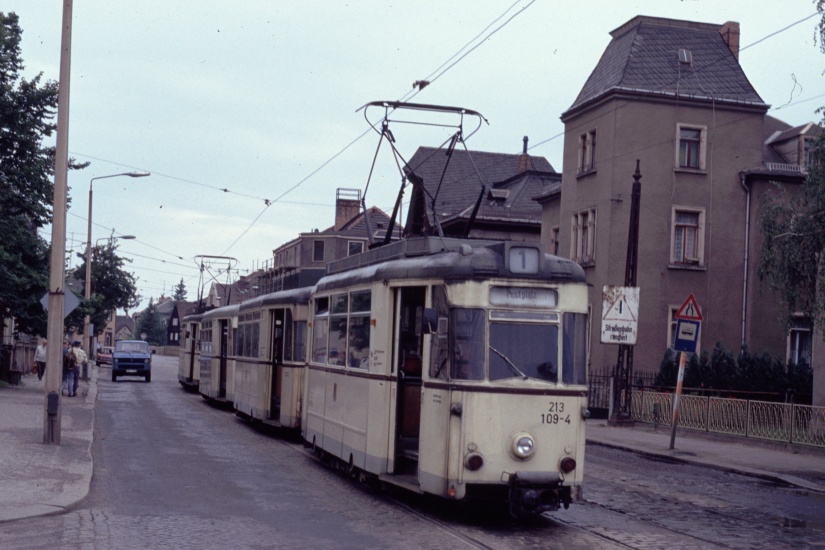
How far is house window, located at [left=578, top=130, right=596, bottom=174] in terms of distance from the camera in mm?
37875

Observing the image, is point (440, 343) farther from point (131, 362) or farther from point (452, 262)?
point (131, 362)

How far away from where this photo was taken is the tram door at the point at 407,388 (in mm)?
12352

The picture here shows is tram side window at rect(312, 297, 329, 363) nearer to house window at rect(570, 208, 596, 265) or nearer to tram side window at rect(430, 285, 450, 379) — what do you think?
tram side window at rect(430, 285, 450, 379)

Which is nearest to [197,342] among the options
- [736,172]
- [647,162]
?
[647,162]

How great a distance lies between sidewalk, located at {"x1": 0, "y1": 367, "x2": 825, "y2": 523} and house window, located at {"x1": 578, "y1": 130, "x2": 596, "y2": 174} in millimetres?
10905

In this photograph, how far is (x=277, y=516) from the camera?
11.2m

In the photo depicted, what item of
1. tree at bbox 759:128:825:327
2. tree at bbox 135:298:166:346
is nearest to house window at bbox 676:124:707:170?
tree at bbox 759:128:825:327

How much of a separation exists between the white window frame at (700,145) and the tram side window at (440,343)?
2688 centimetres

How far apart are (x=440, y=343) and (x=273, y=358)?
11780 mm

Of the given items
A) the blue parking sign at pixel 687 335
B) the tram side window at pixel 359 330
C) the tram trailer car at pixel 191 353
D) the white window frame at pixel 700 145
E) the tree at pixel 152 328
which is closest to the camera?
the tram side window at pixel 359 330

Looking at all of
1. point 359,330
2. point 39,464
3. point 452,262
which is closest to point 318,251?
point 39,464

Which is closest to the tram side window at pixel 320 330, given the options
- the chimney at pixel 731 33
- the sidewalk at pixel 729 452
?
the sidewalk at pixel 729 452

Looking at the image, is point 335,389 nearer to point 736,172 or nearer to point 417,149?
point 736,172

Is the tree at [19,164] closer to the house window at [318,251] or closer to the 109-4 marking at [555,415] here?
the 109-4 marking at [555,415]
